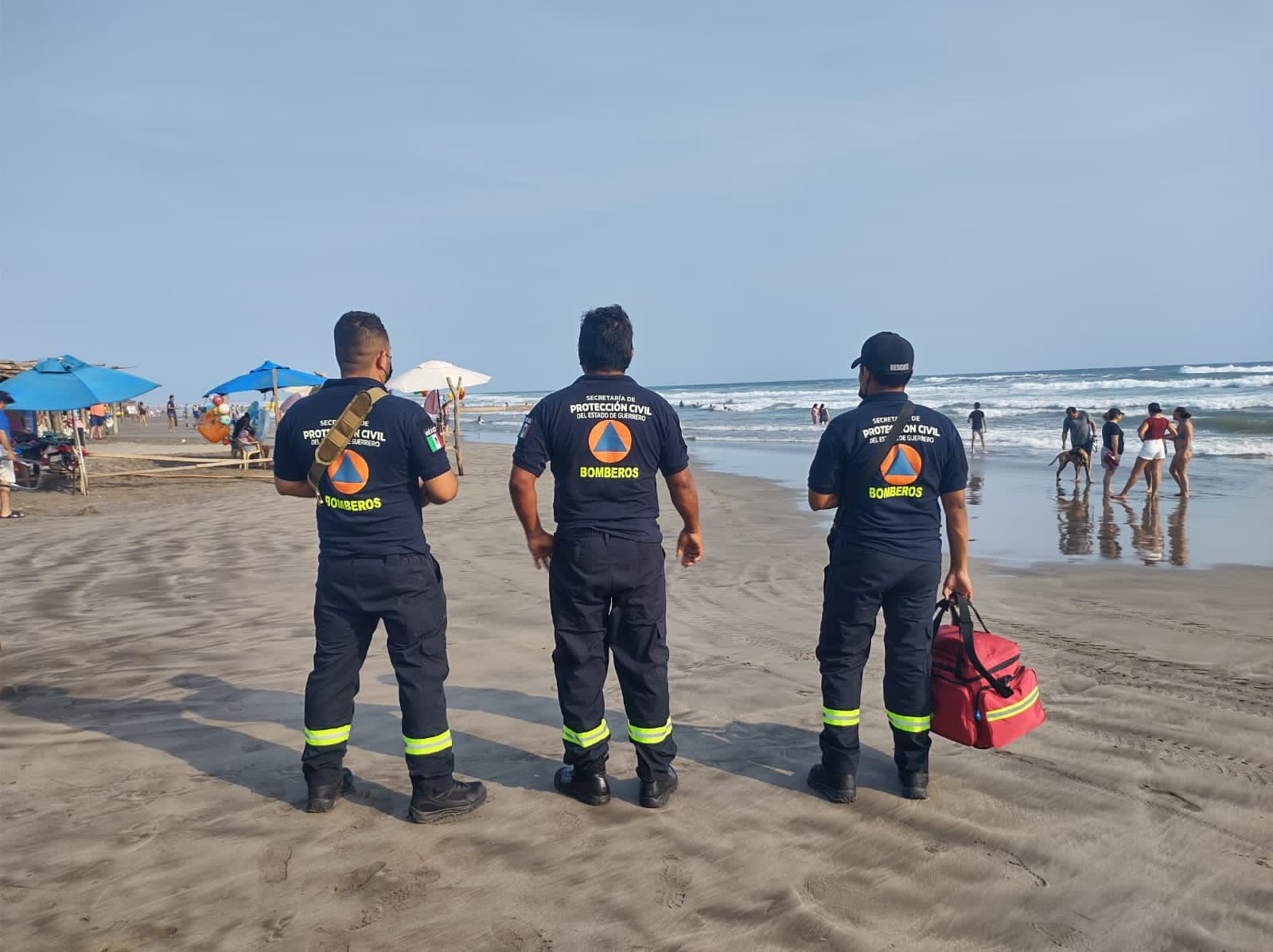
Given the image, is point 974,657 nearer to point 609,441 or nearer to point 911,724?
point 911,724

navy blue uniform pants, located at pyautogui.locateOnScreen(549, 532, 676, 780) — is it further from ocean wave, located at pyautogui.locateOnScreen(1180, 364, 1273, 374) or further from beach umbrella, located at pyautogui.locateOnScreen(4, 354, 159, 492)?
ocean wave, located at pyautogui.locateOnScreen(1180, 364, 1273, 374)

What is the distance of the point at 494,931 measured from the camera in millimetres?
2703

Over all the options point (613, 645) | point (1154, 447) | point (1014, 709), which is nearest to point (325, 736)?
point (613, 645)

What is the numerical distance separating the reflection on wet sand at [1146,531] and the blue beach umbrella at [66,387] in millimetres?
14865

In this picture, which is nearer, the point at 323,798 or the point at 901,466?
the point at 323,798

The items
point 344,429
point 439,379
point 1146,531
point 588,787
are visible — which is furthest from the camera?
point 439,379

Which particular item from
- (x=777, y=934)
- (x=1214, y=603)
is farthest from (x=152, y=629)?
(x=1214, y=603)

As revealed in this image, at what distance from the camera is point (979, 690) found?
3604mm

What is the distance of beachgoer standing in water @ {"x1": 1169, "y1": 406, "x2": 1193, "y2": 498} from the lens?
13.4 metres

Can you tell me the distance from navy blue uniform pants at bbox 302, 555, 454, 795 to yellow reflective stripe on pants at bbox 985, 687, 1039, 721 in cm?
222

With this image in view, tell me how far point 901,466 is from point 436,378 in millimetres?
14655

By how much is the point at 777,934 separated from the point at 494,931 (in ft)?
2.90

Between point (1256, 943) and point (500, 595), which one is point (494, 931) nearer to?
point (1256, 943)

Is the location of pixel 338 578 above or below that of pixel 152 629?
above
